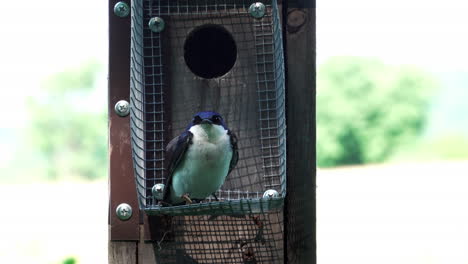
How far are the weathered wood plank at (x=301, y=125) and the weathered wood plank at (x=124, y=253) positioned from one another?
23.8 inches

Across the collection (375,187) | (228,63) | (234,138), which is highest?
(228,63)

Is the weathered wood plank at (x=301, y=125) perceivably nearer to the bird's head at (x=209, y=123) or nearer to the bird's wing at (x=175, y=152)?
the bird's head at (x=209, y=123)

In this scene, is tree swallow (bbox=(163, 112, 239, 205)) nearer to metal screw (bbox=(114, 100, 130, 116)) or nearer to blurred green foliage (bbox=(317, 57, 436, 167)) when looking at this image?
metal screw (bbox=(114, 100, 130, 116))

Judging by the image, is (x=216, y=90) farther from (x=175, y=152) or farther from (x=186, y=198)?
(x=186, y=198)

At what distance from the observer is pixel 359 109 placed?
19109 millimetres

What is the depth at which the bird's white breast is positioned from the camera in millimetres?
2885

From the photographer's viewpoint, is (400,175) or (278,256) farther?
(400,175)

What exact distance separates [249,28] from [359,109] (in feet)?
53.9

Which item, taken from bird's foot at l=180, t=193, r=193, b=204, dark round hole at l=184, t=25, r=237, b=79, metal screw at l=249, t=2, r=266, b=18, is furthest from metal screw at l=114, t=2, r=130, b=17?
bird's foot at l=180, t=193, r=193, b=204

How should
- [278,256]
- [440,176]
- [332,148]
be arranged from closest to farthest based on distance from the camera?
[278,256], [440,176], [332,148]

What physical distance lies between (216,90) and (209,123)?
0.18 metres

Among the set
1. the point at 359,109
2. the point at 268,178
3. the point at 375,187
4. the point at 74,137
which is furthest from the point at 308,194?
the point at 74,137

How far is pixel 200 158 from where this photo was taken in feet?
9.87

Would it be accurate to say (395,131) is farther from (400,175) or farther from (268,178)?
(268,178)
